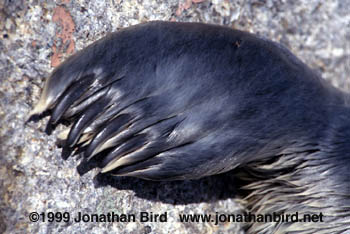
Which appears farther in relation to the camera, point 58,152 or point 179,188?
point 179,188

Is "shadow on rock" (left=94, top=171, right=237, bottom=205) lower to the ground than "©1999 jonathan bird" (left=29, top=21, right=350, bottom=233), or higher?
lower

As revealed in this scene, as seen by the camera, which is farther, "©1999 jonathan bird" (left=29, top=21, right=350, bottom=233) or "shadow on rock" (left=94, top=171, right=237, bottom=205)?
"shadow on rock" (left=94, top=171, right=237, bottom=205)

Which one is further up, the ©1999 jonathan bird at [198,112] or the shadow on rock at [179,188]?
the ©1999 jonathan bird at [198,112]

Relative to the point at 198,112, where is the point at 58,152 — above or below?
below

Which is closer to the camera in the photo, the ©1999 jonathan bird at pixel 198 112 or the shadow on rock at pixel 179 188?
the ©1999 jonathan bird at pixel 198 112
